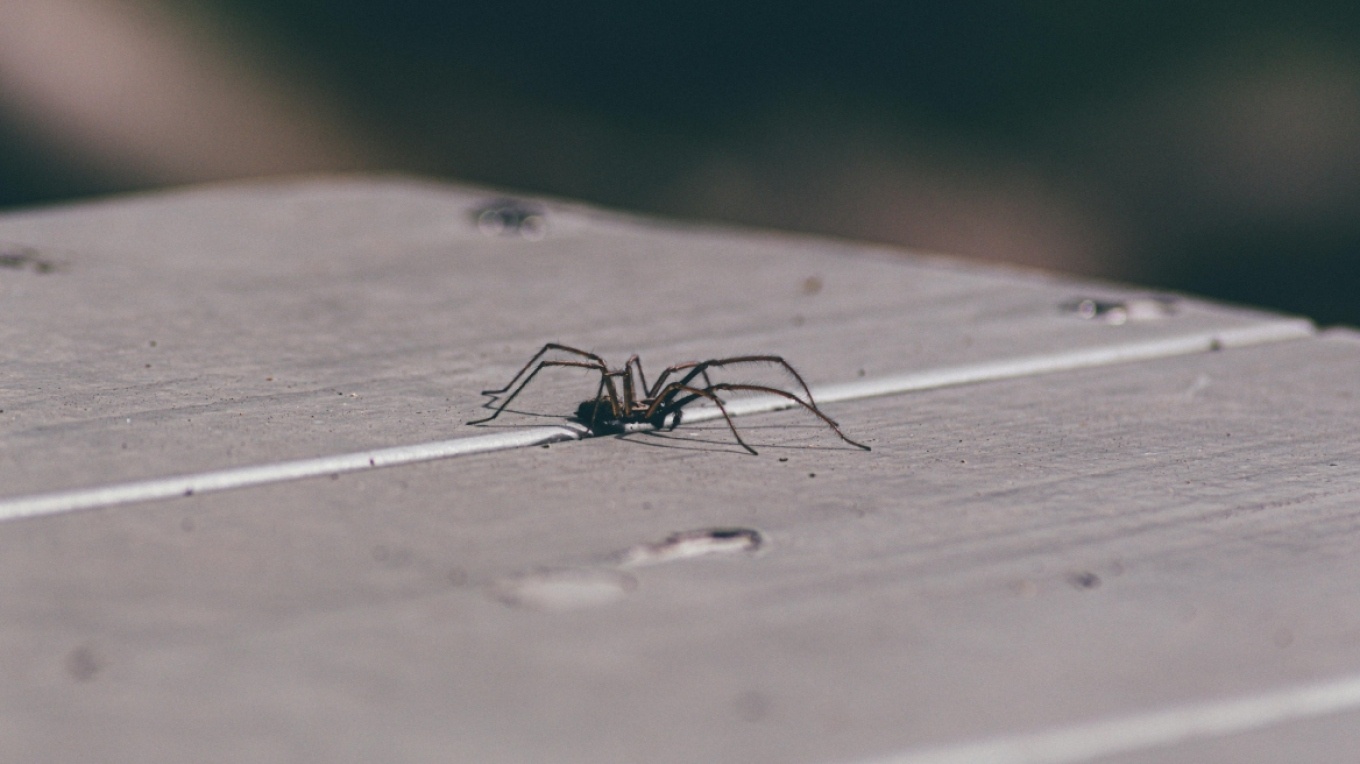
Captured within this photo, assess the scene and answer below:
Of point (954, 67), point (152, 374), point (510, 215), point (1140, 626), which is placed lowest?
point (1140, 626)

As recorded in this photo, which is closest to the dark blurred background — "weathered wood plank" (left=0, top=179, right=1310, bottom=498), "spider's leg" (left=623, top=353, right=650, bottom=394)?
"weathered wood plank" (left=0, top=179, right=1310, bottom=498)

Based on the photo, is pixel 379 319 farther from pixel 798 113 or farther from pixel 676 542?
pixel 798 113

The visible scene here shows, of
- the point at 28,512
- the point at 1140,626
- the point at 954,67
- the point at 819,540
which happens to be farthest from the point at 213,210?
the point at 954,67

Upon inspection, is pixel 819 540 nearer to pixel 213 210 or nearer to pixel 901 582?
pixel 901 582

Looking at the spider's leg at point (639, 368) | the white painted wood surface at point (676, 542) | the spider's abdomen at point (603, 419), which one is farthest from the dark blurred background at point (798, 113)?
the spider's abdomen at point (603, 419)

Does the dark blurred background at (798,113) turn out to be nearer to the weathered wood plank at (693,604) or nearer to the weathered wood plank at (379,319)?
the weathered wood plank at (379,319)

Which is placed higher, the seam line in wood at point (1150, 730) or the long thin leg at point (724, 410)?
the long thin leg at point (724, 410)

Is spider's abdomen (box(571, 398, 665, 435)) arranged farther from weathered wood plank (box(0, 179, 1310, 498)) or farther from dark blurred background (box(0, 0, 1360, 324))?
dark blurred background (box(0, 0, 1360, 324))
